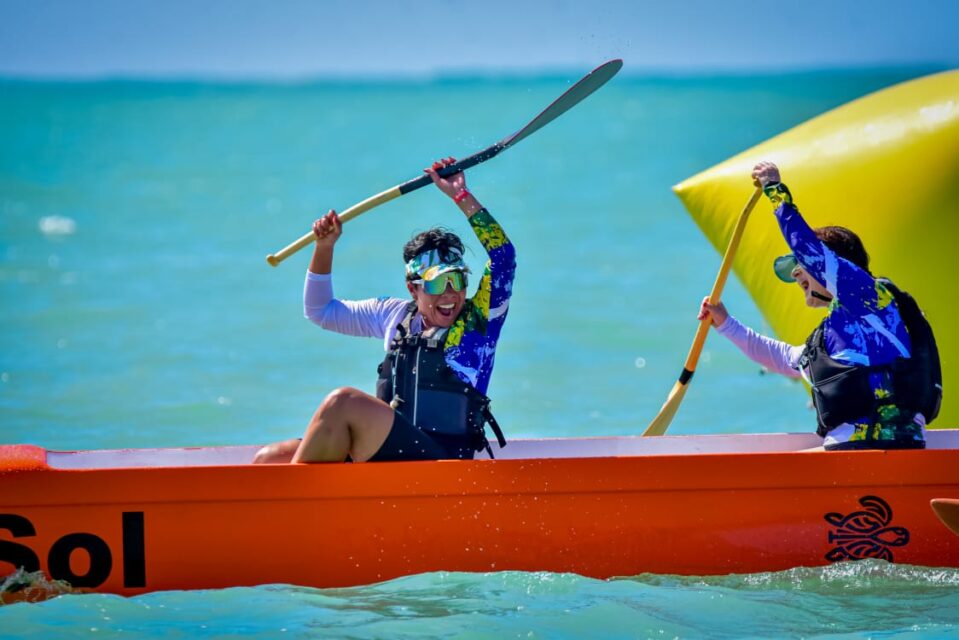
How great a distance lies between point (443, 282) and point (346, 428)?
0.60m

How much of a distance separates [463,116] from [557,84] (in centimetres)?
672

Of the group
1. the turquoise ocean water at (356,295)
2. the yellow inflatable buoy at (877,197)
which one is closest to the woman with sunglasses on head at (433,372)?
the turquoise ocean water at (356,295)

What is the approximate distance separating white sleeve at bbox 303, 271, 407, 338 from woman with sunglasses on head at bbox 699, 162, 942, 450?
137 cm

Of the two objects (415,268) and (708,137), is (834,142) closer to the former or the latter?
(415,268)

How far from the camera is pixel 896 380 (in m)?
4.80

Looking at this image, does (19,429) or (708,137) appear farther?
(708,137)

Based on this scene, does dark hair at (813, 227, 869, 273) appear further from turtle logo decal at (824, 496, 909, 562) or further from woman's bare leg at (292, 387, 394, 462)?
woman's bare leg at (292, 387, 394, 462)

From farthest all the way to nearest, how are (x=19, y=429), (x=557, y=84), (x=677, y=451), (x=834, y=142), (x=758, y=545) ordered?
(x=557, y=84) → (x=19, y=429) → (x=834, y=142) → (x=677, y=451) → (x=758, y=545)

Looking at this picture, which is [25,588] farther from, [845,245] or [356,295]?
[356,295]

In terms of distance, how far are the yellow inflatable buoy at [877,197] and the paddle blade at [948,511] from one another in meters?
2.15

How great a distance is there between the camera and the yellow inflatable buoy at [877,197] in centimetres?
668

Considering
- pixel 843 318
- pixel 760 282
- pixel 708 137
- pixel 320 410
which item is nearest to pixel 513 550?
pixel 320 410

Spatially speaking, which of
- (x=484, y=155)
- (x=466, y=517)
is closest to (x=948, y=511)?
(x=466, y=517)

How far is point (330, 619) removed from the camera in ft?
14.6
